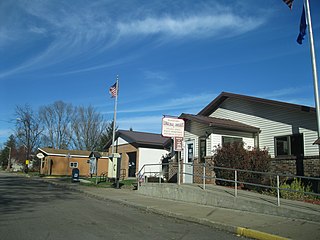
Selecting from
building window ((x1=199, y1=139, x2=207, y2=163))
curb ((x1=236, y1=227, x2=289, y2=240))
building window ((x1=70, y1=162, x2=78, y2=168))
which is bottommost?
curb ((x1=236, y1=227, x2=289, y2=240))

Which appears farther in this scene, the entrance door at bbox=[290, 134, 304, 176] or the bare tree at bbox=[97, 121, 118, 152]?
the bare tree at bbox=[97, 121, 118, 152]

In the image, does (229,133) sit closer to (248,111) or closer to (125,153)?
(248,111)

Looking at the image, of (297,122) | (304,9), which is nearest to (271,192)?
(297,122)

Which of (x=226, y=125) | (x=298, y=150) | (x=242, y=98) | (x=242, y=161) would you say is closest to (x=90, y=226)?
(x=242, y=161)

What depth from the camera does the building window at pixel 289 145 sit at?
54.5 ft

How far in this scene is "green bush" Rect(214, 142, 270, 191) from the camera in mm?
16000

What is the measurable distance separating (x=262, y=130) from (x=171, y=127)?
5.46 metres

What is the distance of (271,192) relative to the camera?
13.8m

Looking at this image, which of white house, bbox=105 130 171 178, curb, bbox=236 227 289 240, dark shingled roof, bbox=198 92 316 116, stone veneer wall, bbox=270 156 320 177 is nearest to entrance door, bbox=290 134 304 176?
stone veneer wall, bbox=270 156 320 177

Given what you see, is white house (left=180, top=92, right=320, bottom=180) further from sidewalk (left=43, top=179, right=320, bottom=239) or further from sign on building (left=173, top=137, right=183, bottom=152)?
sidewalk (left=43, top=179, right=320, bottom=239)

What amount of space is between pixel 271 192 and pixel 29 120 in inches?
1970

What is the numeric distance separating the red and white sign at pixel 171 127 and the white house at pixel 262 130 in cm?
144

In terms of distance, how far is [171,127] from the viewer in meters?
17.4

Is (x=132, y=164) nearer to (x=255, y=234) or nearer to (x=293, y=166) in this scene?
(x=293, y=166)
